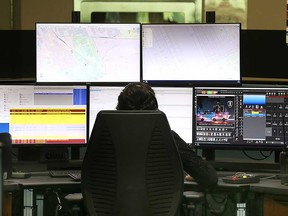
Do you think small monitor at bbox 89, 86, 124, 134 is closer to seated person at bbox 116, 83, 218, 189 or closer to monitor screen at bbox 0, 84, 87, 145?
monitor screen at bbox 0, 84, 87, 145

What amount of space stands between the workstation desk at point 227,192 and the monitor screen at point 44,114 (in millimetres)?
270

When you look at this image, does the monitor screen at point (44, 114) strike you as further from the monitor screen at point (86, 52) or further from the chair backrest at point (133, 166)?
the chair backrest at point (133, 166)

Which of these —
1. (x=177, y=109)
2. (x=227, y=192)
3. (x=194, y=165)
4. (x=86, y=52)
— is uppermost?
(x=86, y=52)

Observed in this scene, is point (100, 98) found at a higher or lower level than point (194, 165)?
higher

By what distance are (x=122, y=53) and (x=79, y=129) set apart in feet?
1.70

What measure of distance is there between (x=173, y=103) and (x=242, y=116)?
0.41m

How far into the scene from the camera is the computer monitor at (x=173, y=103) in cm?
367

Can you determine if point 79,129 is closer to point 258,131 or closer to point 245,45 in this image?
point 258,131

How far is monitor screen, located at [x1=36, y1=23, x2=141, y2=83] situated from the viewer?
3.70m

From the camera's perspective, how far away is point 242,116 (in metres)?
3.61

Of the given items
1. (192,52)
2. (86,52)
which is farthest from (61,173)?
(192,52)

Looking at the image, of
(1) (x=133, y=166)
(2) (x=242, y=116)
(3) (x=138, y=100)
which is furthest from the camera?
(2) (x=242, y=116)

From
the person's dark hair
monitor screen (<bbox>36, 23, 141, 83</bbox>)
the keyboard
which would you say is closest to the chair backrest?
the person's dark hair

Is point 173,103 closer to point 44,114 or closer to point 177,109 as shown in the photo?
point 177,109
